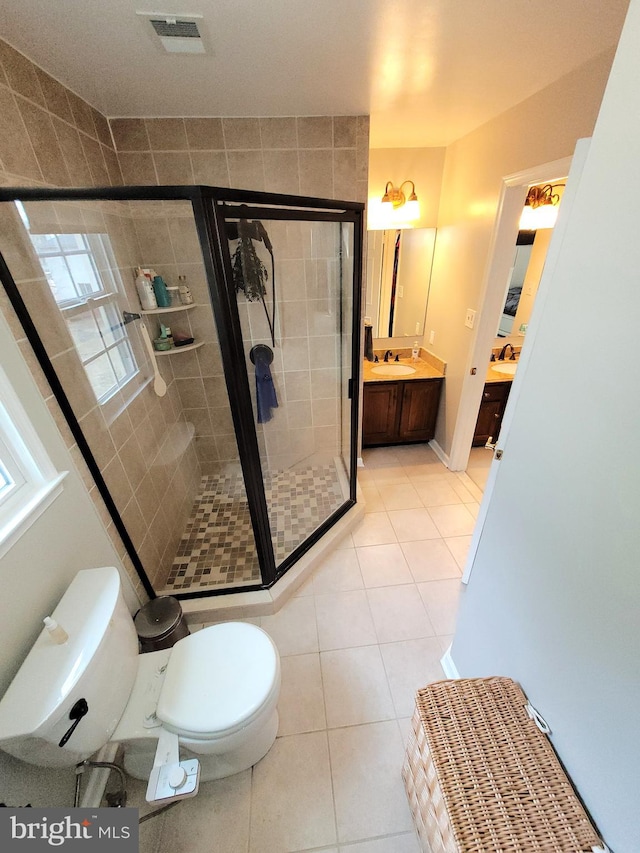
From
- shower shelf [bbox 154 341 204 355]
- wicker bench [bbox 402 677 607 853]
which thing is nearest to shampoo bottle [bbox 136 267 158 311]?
shower shelf [bbox 154 341 204 355]

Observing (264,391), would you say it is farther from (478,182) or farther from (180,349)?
(478,182)

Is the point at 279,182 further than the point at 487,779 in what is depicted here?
Yes

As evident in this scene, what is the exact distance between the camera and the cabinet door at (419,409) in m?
2.78

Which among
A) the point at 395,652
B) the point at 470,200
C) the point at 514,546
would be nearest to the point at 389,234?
the point at 470,200

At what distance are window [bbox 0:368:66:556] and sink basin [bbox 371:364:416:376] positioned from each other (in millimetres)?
2327

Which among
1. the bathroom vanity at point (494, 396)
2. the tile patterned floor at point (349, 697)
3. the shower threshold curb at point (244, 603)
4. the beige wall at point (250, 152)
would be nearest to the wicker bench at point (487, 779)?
the tile patterned floor at point (349, 697)

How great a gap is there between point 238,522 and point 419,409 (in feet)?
5.92

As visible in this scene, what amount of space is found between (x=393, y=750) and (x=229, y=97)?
294 cm

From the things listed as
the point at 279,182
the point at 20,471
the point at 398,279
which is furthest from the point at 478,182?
the point at 20,471

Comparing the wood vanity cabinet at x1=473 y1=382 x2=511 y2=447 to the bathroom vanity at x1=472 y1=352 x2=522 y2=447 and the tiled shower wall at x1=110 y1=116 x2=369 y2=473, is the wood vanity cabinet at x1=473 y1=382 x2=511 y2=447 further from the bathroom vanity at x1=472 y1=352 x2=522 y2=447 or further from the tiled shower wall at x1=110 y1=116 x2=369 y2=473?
the tiled shower wall at x1=110 y1=116 x2=369 y2=473

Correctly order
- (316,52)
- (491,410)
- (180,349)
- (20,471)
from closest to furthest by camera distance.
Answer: (20,471) → (316,52) → (180,349) → (491,410)

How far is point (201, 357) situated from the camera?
2207mm

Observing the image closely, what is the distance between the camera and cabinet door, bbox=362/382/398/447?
2.75 m

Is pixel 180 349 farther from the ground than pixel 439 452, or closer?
farther from the ground
